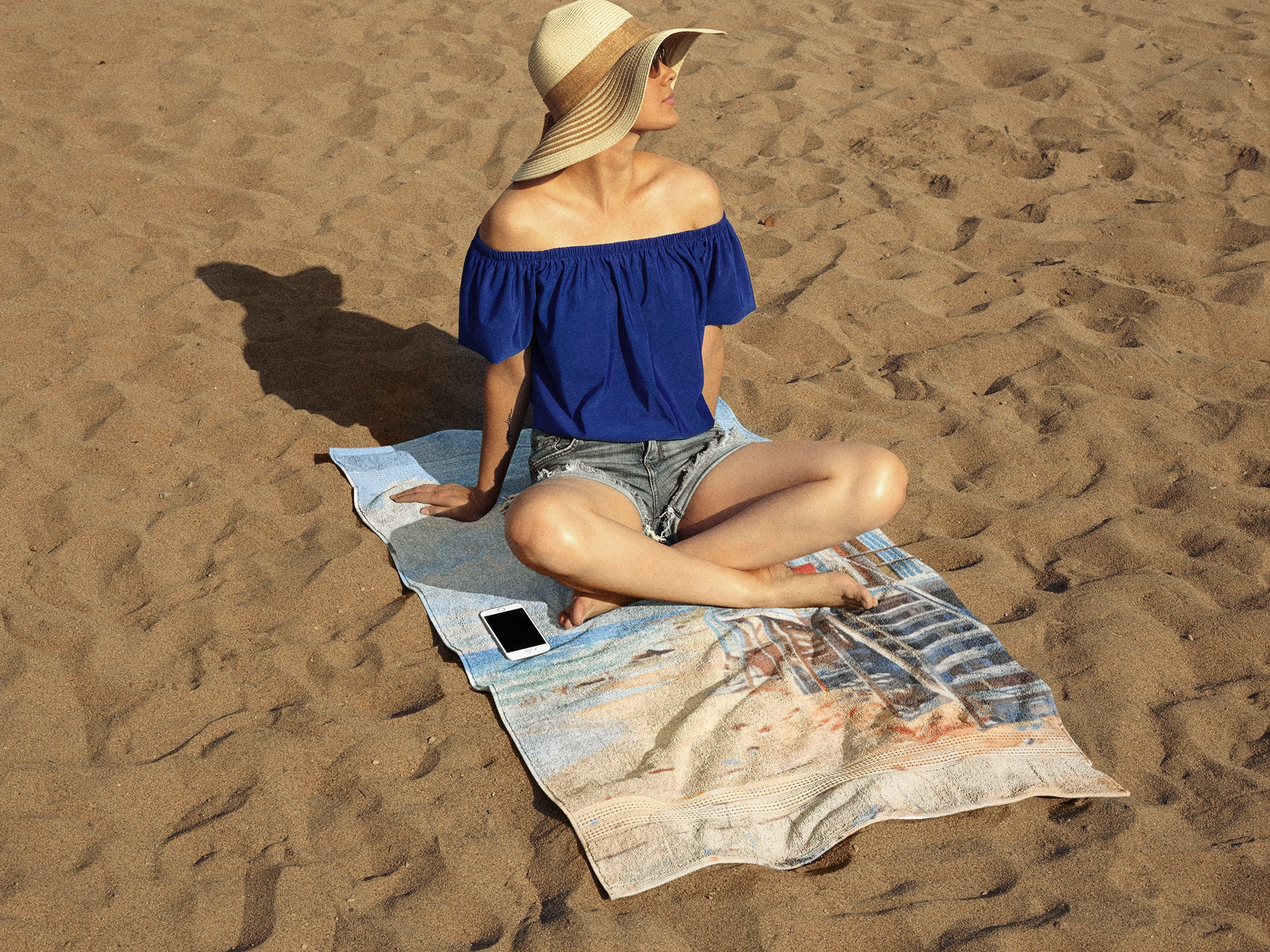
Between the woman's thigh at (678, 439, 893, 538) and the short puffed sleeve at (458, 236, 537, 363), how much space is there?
613mm

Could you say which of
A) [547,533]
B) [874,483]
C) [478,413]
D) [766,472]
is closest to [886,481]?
[874,483]

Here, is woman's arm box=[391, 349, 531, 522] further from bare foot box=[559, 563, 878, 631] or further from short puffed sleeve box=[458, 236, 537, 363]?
bare foot box=[559, 563, 878, 631]

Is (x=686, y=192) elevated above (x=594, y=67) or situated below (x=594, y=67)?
below

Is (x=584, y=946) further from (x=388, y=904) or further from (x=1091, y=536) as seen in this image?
(x=1091, y=536)

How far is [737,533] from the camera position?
262cm

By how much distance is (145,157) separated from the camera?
479cm

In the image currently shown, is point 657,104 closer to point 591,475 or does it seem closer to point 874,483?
point 591,475

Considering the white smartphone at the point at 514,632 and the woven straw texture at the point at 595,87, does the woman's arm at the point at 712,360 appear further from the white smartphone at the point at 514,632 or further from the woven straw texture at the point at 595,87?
the white smartphone at the point at 514,632

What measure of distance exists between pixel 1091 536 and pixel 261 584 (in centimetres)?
227

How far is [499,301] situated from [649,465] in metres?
0.57

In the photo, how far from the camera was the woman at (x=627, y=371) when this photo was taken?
248 cm

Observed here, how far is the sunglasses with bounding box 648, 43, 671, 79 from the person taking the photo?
247 cm

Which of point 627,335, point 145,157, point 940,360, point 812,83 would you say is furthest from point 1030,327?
point 145,157

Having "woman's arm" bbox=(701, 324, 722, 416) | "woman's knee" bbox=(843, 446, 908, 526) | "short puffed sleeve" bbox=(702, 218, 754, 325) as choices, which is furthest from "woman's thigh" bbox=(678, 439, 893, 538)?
"short puffed sleeve" bbox=(702, 218, 754, 325)
